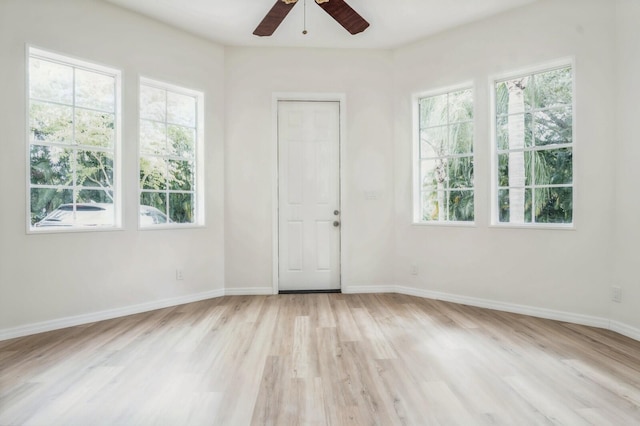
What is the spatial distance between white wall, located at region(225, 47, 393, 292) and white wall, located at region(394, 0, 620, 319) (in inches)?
8.8

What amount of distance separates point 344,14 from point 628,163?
8.74 feet

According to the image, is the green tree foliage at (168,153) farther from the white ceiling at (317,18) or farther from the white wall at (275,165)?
the white ceiling at (317,18)

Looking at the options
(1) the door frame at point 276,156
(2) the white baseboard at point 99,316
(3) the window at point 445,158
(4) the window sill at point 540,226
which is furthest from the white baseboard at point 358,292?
(3) the window at point 445,158

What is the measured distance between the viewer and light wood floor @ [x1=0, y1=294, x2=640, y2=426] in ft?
6.04

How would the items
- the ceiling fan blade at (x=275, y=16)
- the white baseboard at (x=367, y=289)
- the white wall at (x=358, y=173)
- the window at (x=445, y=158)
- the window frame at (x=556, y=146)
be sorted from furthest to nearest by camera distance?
1. the white baseboard at (x=367, y=289)
2. the window at (x=445, y=158)
3. the window frame at (x=556, y=146)
4. the white wall at (x=358, y=173)
5. the ceiling fan blade at (x=275, y=16)

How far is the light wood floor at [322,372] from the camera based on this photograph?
184 centimetres

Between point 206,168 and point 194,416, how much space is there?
3.06 meters

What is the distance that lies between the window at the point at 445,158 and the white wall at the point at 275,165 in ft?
1.32

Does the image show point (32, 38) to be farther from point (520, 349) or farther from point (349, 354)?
point (520, 349)

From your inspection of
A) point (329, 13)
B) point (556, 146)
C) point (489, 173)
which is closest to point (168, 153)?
point (329, 13)

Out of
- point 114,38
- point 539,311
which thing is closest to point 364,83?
point 114,38

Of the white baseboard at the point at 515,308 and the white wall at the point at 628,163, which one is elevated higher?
the white wall at the point at 628,163

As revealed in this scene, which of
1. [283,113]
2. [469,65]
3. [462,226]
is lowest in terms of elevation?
[462,226]

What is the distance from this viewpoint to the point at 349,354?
2615 mm
